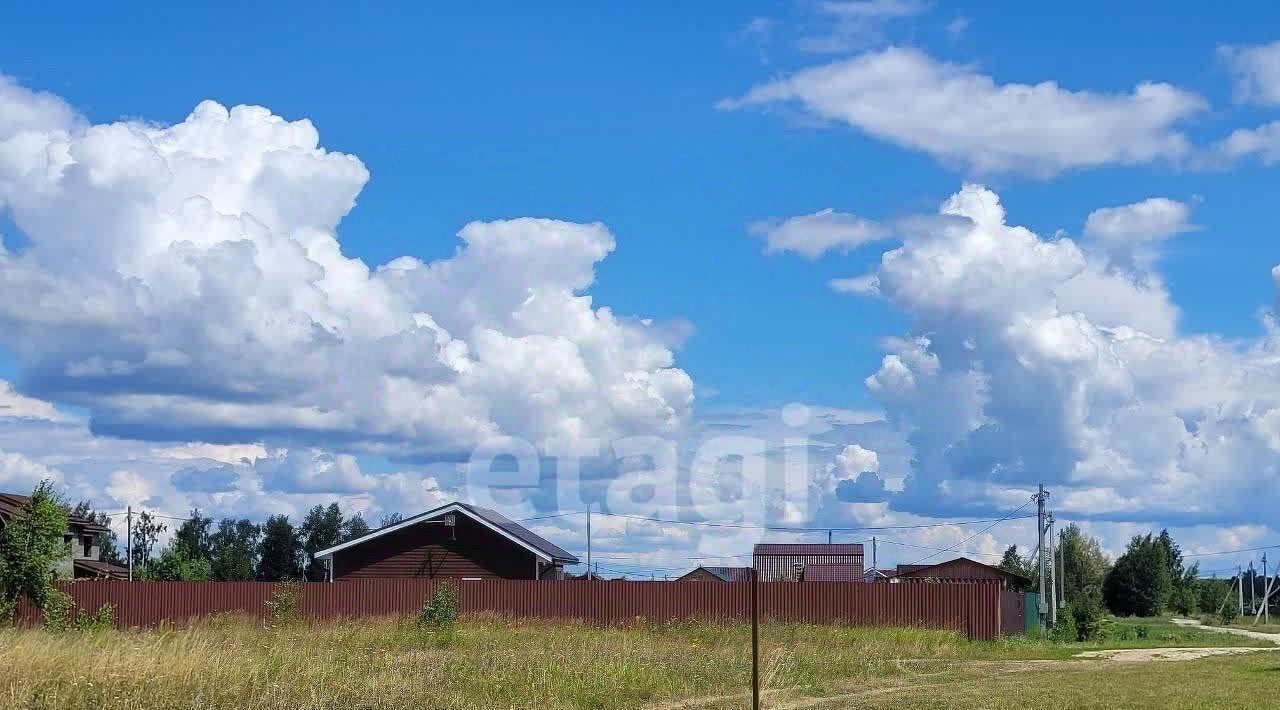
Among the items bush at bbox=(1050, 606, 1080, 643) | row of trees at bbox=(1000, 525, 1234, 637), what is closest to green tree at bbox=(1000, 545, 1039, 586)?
row of trees at bbox=(1000, 525, 1234, 637)

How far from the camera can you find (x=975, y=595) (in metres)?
38.7

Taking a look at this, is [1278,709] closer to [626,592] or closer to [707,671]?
[707,671]

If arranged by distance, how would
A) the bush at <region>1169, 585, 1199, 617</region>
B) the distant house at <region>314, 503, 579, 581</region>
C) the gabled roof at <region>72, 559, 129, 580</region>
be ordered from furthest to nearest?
the bush at <region>1169, 585, 1199, 617</region> < the gabled roof at <region>72, 559, 129, 580</region> < the distant house at <region>314, 503, 579, 581</region>

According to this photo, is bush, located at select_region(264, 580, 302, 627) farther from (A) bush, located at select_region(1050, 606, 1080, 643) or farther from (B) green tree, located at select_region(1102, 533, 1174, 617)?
(B) green tree, located at select_region(1102, 533, 1174, 617)

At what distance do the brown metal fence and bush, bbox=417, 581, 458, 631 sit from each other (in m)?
1.53

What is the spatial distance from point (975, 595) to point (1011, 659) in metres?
6.12

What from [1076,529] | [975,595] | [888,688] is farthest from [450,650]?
[1076,529]

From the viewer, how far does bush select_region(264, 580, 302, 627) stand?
41281 millimetres

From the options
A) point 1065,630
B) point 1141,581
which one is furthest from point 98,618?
point 1141,581

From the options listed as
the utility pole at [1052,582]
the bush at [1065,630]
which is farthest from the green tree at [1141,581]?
the bush at [1065,630]

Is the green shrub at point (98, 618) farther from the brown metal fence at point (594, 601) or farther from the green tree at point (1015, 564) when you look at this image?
the green tree at point (1015, 564)

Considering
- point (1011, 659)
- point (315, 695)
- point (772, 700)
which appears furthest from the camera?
point (1011, 659)

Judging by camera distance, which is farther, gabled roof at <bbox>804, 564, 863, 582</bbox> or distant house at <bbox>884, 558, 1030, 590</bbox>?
distant house at <bbox>884, 558, 1030, 590</bbox>

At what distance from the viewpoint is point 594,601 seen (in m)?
42.2
